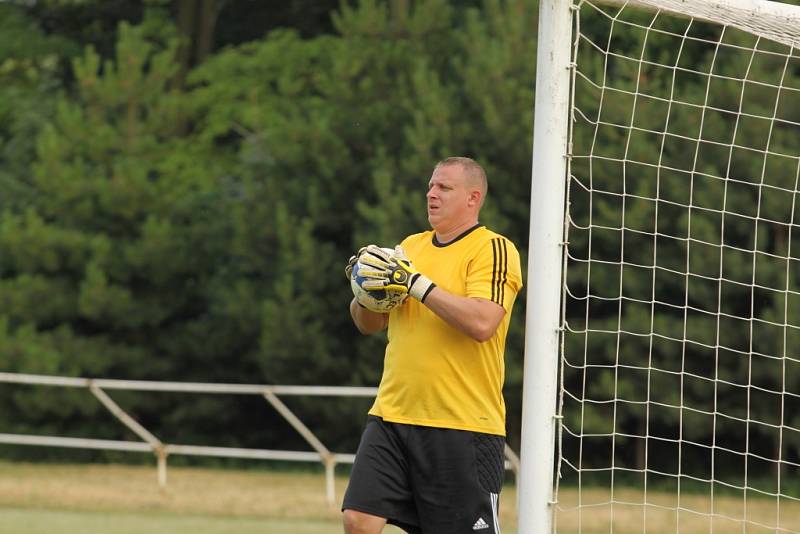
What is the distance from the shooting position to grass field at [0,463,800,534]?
9.14 meters

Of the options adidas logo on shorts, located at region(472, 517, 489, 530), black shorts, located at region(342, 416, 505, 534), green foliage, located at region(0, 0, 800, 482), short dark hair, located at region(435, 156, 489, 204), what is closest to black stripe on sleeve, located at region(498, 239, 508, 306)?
short dark hair, located at region(435, 156, 489, 204)

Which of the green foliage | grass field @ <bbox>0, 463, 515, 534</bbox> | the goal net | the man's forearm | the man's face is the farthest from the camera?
the green foliage

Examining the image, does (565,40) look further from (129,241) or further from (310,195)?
(129,241)

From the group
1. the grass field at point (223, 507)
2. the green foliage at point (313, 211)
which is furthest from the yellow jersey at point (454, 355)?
the green foliage at point (313, 211)

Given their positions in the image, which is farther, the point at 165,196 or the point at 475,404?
the point at 165,196

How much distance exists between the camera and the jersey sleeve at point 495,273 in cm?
395

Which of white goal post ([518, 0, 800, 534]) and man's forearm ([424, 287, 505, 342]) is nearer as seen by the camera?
man's forearm ([424, 287, 505, 342])

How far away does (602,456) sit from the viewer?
1541 cm

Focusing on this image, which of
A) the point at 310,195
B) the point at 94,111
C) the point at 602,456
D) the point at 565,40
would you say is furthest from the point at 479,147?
the point at 565,40

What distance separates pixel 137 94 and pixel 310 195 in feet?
8.95

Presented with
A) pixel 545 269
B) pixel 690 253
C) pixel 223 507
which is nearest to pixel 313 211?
pixel 690 253

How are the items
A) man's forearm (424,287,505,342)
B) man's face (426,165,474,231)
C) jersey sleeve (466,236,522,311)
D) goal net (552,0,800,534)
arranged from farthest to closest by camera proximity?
goal net (552,0,800,534)
man's face (426,165,474,231)
jersey sleeve (466,236,522,311)
man's forearm (424,287,505,342)

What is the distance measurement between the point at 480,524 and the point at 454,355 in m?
0.53

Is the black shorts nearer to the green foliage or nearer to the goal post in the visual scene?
the goal post
